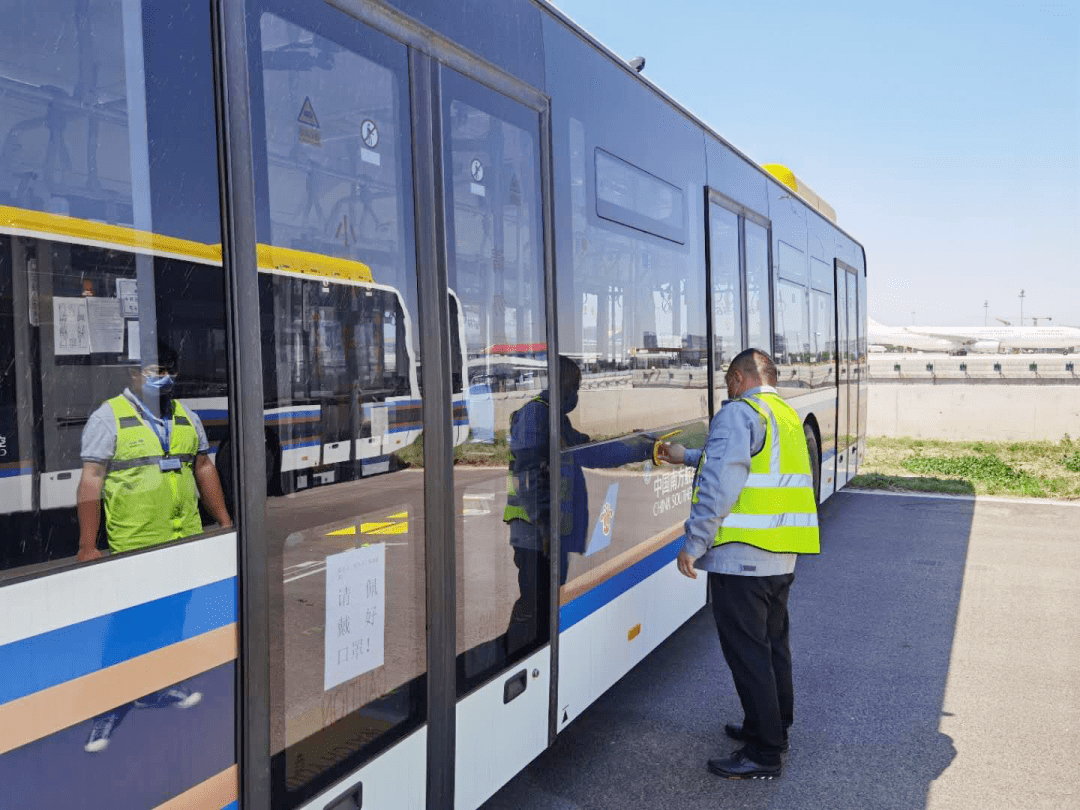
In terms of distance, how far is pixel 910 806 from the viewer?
4.14m

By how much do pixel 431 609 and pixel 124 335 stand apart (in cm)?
147

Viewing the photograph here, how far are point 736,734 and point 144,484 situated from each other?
11.8 feet

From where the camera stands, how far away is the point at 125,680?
1.98 metres

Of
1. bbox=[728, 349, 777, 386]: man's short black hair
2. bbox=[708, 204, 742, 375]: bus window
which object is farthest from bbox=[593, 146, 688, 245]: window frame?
bbox=[728, 349, 777, 386]: man's short black hair

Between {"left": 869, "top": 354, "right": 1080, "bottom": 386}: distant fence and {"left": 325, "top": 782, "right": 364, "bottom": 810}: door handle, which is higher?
{"left": 869, "top": 354, "right": 1080, "bottom": 386}: distant fence

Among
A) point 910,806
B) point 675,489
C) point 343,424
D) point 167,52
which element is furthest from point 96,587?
point 675,489

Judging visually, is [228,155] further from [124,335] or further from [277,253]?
[124,335]

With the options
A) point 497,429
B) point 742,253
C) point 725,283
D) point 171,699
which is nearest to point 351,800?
point 171,699

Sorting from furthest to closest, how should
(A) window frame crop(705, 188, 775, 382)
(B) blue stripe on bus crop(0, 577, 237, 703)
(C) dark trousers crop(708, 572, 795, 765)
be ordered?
(A) window frame crop(705, 188, 775, 382) < (C) dark trousers crop(708, 572, 795, 765) < (B) blue stripe on bus crop(0, 577, 237, 703)

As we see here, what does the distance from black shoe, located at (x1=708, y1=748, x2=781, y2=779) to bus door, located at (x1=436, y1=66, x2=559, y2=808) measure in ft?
3.57

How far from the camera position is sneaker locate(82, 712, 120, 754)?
1.92 m

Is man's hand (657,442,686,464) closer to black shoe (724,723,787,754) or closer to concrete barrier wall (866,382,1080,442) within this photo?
black shoe (724,723,787,754)

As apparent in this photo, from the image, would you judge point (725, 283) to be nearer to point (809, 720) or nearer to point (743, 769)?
point (809, 720)

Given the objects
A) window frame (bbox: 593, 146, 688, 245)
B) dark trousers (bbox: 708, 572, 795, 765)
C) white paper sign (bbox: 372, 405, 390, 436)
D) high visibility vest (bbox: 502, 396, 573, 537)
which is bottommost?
dark trousers (bbox: 708, 572, 795, 765)
